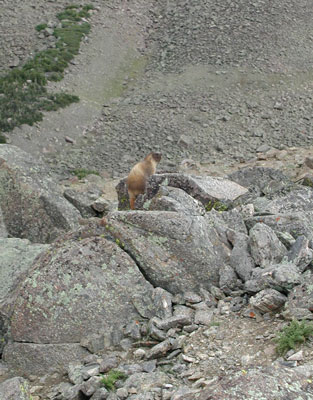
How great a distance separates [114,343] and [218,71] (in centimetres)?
2971

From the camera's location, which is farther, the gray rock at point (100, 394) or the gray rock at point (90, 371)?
the gray rock at point (90, 371)

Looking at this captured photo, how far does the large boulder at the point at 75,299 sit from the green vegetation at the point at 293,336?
235cm

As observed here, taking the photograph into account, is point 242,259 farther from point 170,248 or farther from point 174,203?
point 174,203

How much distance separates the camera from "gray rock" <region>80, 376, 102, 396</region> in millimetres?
6898

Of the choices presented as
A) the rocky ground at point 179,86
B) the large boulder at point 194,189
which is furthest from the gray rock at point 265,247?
the rocky ground at point 179,86

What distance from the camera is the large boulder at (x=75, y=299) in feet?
27.3

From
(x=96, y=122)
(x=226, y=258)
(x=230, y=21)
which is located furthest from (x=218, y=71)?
(x=226, y=258)

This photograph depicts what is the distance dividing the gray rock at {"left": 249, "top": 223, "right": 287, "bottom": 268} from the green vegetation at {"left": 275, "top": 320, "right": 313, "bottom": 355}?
2.04m

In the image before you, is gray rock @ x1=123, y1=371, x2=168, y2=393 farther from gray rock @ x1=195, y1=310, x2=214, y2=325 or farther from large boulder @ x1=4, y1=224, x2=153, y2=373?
large boulder @ x1=4, y1=224, x2=153, y2=373

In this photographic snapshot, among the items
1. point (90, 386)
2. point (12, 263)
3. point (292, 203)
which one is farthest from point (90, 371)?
point (292, 203)

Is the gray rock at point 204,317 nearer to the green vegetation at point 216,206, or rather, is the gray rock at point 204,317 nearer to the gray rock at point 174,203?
the gray rock at point 174,203

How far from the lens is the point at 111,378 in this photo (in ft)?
22.9

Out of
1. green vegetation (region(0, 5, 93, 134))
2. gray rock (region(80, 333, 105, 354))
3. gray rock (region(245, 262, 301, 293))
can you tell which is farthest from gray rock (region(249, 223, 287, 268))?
green vegetation (region(0, 5, 93, 134))

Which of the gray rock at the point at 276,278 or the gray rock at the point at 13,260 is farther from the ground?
the gray rock at the point at 276,278
